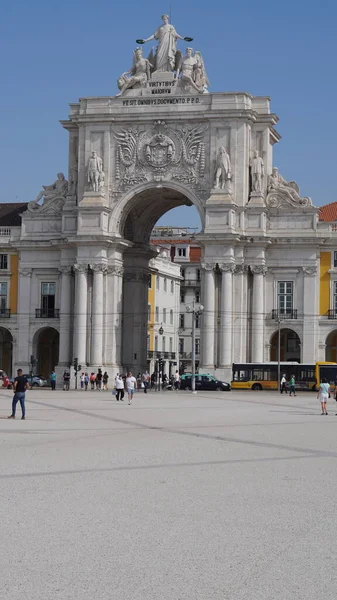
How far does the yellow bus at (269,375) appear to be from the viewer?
7650 cm

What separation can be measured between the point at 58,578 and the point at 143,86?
71215mm

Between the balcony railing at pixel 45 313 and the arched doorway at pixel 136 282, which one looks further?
the balcony railing at pixel 45 313

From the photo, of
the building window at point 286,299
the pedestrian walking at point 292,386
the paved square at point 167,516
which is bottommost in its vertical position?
the paved square at point 167,516

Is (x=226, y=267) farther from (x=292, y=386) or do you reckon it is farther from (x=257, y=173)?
(x=292, y=386)

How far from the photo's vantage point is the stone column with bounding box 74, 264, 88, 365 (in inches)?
3115

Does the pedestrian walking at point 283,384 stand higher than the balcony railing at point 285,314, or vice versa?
the balcony railing at point 285,314

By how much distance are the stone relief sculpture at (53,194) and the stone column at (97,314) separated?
7.28 metres

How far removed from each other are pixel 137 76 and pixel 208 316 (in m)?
17.9

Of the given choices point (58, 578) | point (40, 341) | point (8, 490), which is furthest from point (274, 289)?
point (58, 578)

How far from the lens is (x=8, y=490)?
18312 mm

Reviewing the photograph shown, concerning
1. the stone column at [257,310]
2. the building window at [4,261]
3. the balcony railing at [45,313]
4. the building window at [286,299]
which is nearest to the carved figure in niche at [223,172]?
the stone column at [257,310]

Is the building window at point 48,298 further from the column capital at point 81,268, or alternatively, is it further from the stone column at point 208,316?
the stone column at point 208,316

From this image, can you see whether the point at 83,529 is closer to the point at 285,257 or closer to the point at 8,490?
the point at 8,490

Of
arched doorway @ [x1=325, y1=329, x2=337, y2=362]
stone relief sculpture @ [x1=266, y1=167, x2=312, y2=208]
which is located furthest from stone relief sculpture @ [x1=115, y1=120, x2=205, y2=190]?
arched doorway @ [x1=325, y1=329, x2=337, y2=362]
